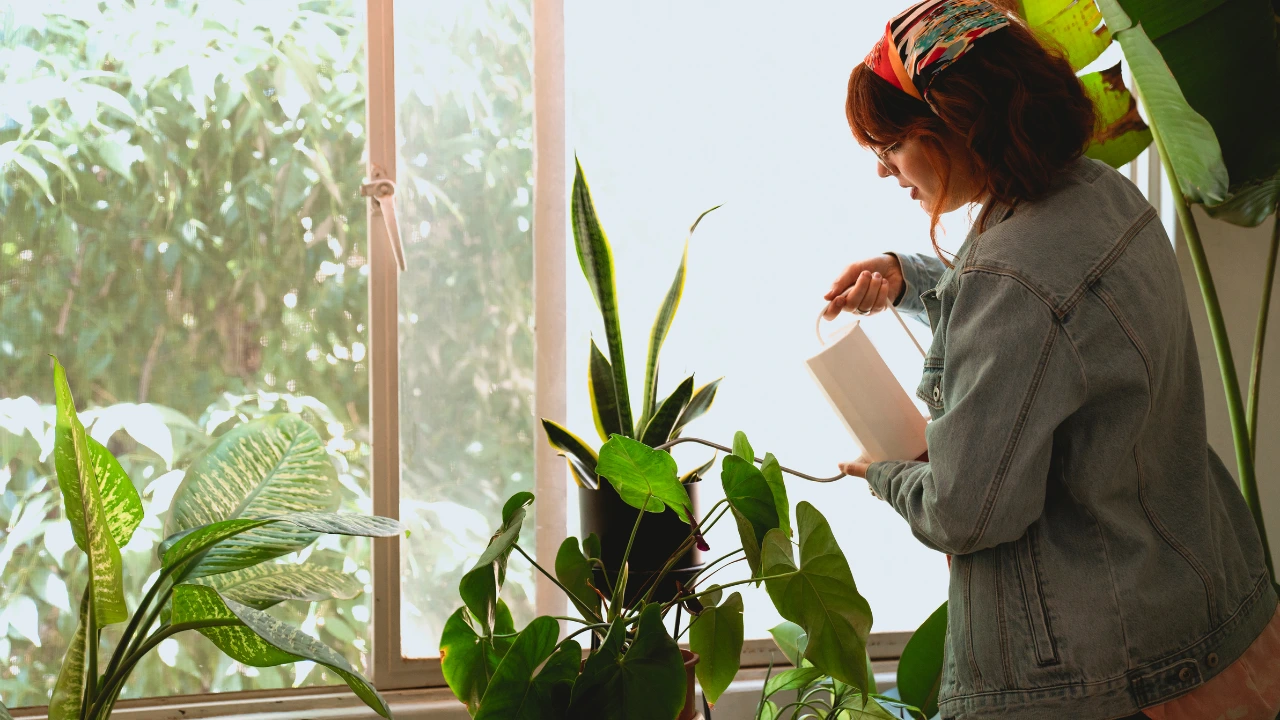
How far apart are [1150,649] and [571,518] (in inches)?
38.9

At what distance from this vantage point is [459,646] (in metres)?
0.99

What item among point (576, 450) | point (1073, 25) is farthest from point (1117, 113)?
point (576, 450)

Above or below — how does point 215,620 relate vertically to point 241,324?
below

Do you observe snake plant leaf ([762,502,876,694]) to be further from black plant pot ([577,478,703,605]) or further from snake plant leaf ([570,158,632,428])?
snake plant leaf ([570,158,632,428])

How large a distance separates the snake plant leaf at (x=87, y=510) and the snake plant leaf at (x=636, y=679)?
497 millimetres

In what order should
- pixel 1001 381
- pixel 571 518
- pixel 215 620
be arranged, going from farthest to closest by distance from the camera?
pixel 571 518
pixel 215 620
pixel 1001 381

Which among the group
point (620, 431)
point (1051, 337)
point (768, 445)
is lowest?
point (768, 445)

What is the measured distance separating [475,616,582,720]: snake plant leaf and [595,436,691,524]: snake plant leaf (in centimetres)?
17

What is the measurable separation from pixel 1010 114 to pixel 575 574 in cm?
70

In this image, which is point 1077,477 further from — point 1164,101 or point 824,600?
Result: point 1164,101

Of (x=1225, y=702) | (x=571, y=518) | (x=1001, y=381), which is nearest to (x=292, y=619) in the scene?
(x=571, y=518)

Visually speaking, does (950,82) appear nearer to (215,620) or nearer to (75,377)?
(215,620)

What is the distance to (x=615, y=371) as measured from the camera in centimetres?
132

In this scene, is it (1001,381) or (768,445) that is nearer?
(1001,381)
